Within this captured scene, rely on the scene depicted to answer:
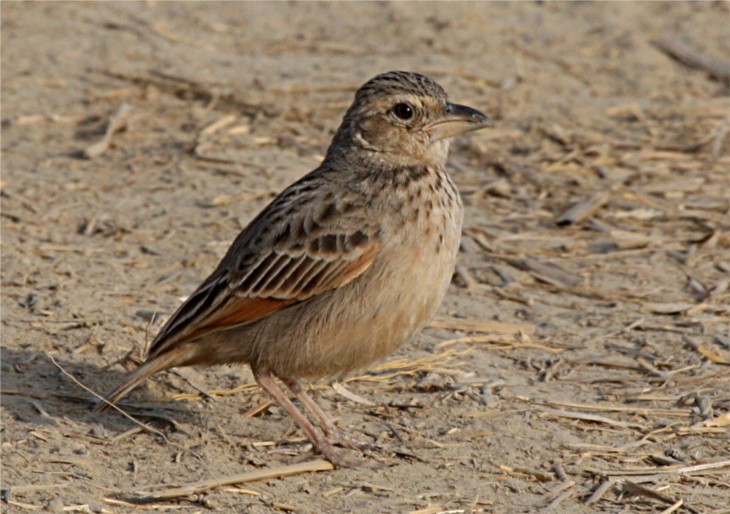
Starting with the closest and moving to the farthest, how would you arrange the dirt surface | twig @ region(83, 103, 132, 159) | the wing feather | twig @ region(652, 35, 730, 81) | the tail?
the dirt surface → the wing feather → the tail → twig @ region(83, 103, 132, 159) → twig @ region(652, 35, 730, 81)

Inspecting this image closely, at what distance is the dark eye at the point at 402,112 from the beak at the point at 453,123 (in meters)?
0.12

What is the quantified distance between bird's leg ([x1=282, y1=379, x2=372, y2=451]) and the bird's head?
131cm

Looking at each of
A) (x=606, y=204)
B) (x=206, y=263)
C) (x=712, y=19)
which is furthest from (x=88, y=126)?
(x=712, y=19)

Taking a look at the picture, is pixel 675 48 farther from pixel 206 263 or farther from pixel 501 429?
pixel 501 429

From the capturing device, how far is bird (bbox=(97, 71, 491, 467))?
21.2 ft

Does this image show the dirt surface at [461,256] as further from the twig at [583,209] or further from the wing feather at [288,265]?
the wing feather at [288,265]

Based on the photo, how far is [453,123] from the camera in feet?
22.9

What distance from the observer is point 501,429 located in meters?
6.82

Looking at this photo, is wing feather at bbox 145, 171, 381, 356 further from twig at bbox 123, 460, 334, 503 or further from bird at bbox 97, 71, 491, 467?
twig at bbox 123, 460, 334, 503

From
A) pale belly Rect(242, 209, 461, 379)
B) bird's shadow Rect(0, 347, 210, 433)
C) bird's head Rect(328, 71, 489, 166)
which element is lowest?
bird's shadow Rect(0, 347, 210, 433)

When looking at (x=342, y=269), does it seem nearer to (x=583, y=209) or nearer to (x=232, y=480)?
(x=232, y=480)

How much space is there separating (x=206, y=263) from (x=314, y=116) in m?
3.00

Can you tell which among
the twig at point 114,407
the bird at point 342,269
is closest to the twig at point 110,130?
the twig at point 114,407

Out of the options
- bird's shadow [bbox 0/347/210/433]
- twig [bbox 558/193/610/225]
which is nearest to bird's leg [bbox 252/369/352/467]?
bird's shadow [bbox 0/347/210/433]
